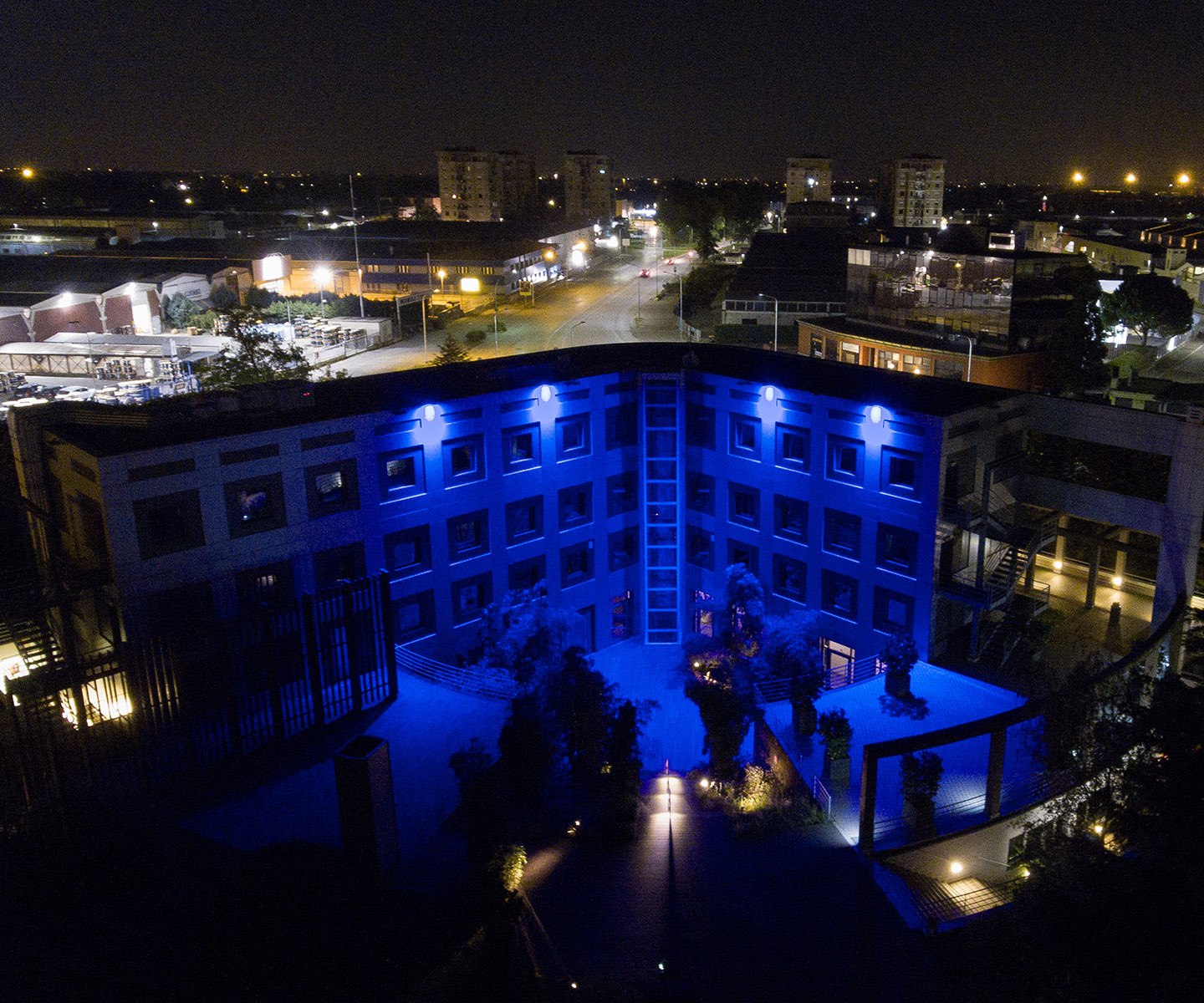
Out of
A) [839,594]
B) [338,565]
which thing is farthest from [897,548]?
[338,565]

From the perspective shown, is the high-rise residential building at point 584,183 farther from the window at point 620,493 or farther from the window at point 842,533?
the window at point 842,533

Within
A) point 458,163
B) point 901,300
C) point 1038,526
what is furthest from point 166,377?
point 458,163

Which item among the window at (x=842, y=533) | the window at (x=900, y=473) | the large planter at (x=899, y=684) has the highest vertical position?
the window at (x=900, y=473)

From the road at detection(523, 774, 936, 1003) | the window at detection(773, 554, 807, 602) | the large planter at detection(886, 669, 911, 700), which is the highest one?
the window at detection(773, 554, 807, 602)

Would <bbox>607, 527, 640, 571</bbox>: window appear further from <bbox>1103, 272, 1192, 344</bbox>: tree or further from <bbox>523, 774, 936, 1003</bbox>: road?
<bbox>1103, 272, 1192, 344</bbox>: tree

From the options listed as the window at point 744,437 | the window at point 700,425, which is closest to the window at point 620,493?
the window at point 700,425

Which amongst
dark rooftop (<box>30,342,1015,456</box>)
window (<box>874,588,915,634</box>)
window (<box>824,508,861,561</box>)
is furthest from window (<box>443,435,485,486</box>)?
window (<box>874,588,915,634</box>)

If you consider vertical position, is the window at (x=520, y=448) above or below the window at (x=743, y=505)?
above
